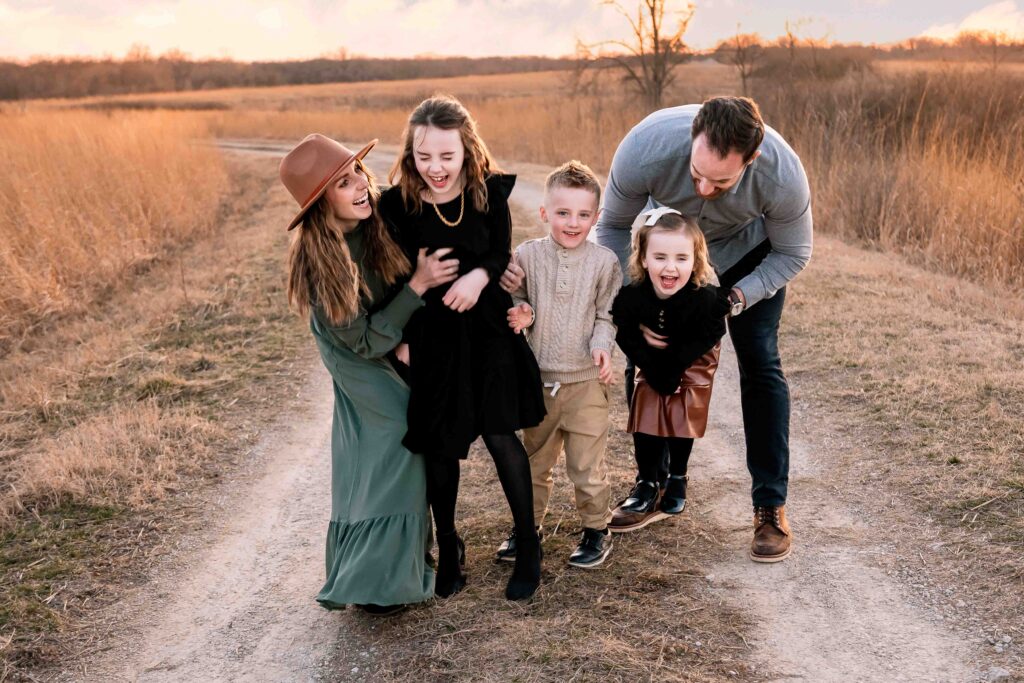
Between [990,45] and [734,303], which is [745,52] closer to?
[990,45]

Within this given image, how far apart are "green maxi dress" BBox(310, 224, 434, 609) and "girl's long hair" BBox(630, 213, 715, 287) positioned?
836 mm

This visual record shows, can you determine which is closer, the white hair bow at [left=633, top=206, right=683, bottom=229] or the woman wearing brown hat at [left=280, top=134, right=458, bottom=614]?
the woman wearing brown hat at [left=280, top=134, right=458, bottom=614]

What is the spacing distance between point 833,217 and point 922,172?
100cm

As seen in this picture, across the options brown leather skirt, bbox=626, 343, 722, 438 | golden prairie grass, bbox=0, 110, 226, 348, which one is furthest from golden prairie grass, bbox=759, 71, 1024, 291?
golden prairie grass, bbox=0, 110, 226, 348

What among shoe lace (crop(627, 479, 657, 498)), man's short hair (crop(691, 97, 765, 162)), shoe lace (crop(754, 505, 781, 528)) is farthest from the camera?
shoe lace (crop(627, 479, 657, 498))

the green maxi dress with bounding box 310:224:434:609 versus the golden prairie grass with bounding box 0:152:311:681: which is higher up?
the green maxi dress with bounding box 310:224:434:609

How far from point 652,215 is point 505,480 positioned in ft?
3.57

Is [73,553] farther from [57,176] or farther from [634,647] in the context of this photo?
[57,176]

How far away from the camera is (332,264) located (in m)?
2.94

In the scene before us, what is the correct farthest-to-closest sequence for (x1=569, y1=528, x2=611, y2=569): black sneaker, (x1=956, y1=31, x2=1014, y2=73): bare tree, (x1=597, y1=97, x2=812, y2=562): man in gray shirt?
(x1=956, y1=31, x2=1014, y2=73): bare tree, (x1=569, y1=528, x2=611, y2=569): black sneaker, (x1=597, y1=97, x2=812, y2=562): man in gray shirt

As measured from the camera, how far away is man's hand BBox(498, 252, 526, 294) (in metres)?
3.17

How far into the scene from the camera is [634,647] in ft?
9.47

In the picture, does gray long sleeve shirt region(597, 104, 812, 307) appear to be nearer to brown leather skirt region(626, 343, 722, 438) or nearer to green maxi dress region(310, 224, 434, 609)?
brown leather skirt region(626, 343, 722, 438)

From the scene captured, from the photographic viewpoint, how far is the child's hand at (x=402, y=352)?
311cm
